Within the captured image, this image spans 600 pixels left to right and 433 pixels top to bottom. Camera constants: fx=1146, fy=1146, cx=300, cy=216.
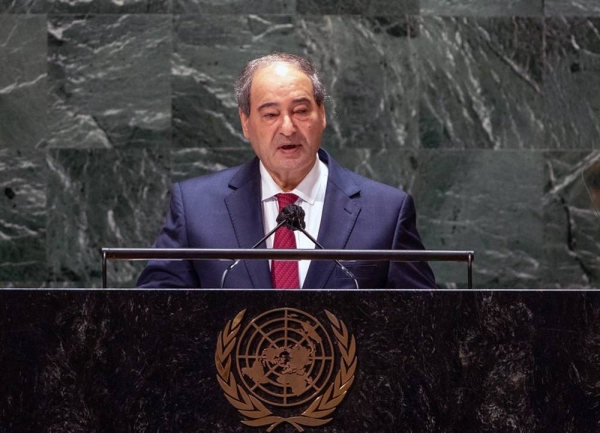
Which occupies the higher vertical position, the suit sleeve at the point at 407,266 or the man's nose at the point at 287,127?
the man's nose at the point at 287,127

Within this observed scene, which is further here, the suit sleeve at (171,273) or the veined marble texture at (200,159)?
the veined marble texture at (200,159)

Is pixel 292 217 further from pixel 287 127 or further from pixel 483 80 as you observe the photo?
pixel 483 80

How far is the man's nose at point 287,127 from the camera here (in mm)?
4074

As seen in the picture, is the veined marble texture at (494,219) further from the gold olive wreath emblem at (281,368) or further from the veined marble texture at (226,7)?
the gold olive wreath emblem at (281,368)

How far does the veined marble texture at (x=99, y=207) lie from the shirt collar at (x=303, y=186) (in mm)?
1813

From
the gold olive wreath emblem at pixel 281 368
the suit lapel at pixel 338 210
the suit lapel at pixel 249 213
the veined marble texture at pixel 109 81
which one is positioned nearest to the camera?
the gold olive wreath emblem at pixel 281 368

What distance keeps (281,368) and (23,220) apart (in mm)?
3478

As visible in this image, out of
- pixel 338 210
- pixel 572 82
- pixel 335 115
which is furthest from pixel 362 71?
pixel 338 210

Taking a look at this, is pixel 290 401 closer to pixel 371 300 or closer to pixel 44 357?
pixel 371 300

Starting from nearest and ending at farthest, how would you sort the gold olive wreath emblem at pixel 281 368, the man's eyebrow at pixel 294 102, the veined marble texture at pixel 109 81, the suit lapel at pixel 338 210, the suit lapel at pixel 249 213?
the gold olive wreath emblem at pixel 281 368 < the suit lapel at pixel 249 213 < the suit lapel at pixel 338 210 < the man's eyebrow at pixel 294 102 < the veined marble texture at pixel 109 81

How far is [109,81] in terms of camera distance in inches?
232

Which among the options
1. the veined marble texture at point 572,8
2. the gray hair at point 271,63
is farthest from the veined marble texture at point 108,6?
the veined marble texture at point 572,8

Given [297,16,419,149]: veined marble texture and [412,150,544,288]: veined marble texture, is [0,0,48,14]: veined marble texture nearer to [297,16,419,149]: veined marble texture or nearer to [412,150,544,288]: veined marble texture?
[297,16,419,149]: veined marble texture

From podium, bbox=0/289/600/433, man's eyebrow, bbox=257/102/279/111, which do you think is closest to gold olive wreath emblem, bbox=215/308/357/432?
podium, bbox=0/289/600/433
